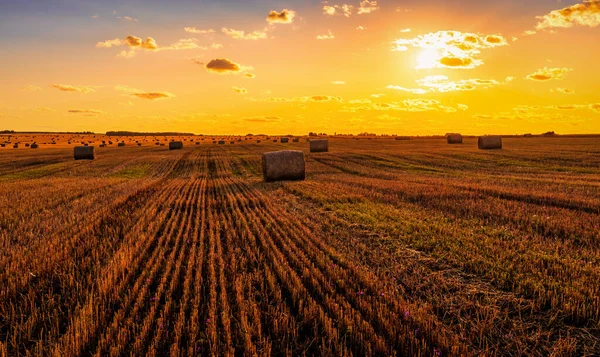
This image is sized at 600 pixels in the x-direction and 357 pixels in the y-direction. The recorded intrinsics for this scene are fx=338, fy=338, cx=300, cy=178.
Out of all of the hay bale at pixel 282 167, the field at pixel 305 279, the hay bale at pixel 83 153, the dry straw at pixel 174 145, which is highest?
the dry straw at pixel 174 145

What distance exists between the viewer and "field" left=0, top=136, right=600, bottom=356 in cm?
385

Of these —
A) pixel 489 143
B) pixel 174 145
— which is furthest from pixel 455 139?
pixel 174 145

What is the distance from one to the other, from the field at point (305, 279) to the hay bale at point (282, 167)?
7.38 meters

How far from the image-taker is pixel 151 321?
413 centimetres

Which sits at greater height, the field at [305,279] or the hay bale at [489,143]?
the hay bale at [489,143]

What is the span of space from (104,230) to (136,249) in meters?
2.31

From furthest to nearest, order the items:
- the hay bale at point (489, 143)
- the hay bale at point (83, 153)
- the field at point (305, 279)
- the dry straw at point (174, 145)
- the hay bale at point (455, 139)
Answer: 1. the hay bale at point (455, 139)
2. the dry straw at point (174, 145)
3. the hay bale at point (489, 143)
4. the hay bale at point (83, 153)
5. the field at point (305, 279)

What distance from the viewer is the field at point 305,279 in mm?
3846

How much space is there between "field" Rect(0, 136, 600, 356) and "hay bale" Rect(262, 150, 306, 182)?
7.38 meters

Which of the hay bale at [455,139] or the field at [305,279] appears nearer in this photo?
the field at [305,279]

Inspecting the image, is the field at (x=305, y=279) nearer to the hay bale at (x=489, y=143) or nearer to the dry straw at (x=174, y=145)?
the hay bale at (x=489, y=143)

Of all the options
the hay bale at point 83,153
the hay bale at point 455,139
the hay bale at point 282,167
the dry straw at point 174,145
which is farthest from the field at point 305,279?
the hay bale at point 455,139

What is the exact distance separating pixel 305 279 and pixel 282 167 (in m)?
13.5

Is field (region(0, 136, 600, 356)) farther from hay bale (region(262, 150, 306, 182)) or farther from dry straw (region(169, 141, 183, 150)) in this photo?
dry straw (region(169, 141, 183, 150))
